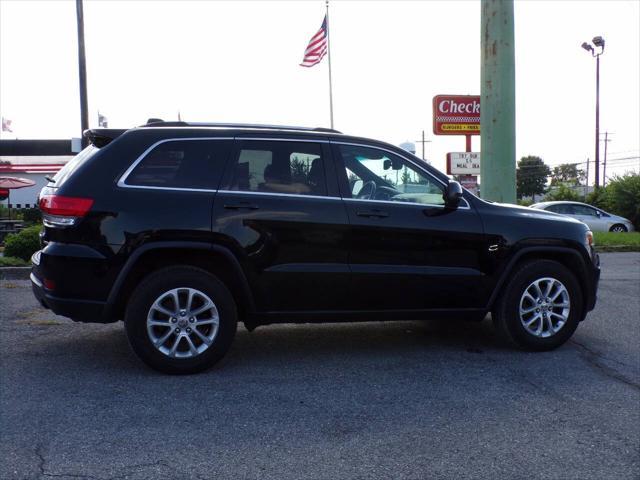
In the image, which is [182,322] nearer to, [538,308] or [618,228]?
[538,308]

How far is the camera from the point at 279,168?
18.5 ft

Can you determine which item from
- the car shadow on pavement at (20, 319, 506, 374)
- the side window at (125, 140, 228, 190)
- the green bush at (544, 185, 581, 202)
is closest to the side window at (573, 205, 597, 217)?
the car shadow on pavement at (20, 319, 506, 374)

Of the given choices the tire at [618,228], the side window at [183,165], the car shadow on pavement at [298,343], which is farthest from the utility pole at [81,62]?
the tire at [618,228]

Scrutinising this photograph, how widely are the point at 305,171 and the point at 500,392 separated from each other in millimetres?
2269

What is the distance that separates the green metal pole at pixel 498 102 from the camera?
413 inches

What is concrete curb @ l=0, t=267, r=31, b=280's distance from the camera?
1040 cm

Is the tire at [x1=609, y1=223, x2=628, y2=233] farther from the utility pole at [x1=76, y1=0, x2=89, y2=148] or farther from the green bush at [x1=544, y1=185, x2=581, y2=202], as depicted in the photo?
the green bush at [x1=544, y1=185, x2=581, y2=202]

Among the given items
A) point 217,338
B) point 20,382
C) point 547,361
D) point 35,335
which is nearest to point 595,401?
point 547,361

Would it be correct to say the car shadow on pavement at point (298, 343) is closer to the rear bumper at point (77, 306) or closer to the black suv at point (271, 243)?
the black suv at point (271, 243)

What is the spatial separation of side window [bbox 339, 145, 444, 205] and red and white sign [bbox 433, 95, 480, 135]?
402 inches

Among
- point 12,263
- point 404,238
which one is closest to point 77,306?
point 404,238

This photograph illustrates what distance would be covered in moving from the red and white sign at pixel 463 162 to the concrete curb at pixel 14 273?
29.8ft

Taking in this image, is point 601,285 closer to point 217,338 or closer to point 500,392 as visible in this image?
point 500,392

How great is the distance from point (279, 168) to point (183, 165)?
755 mm
